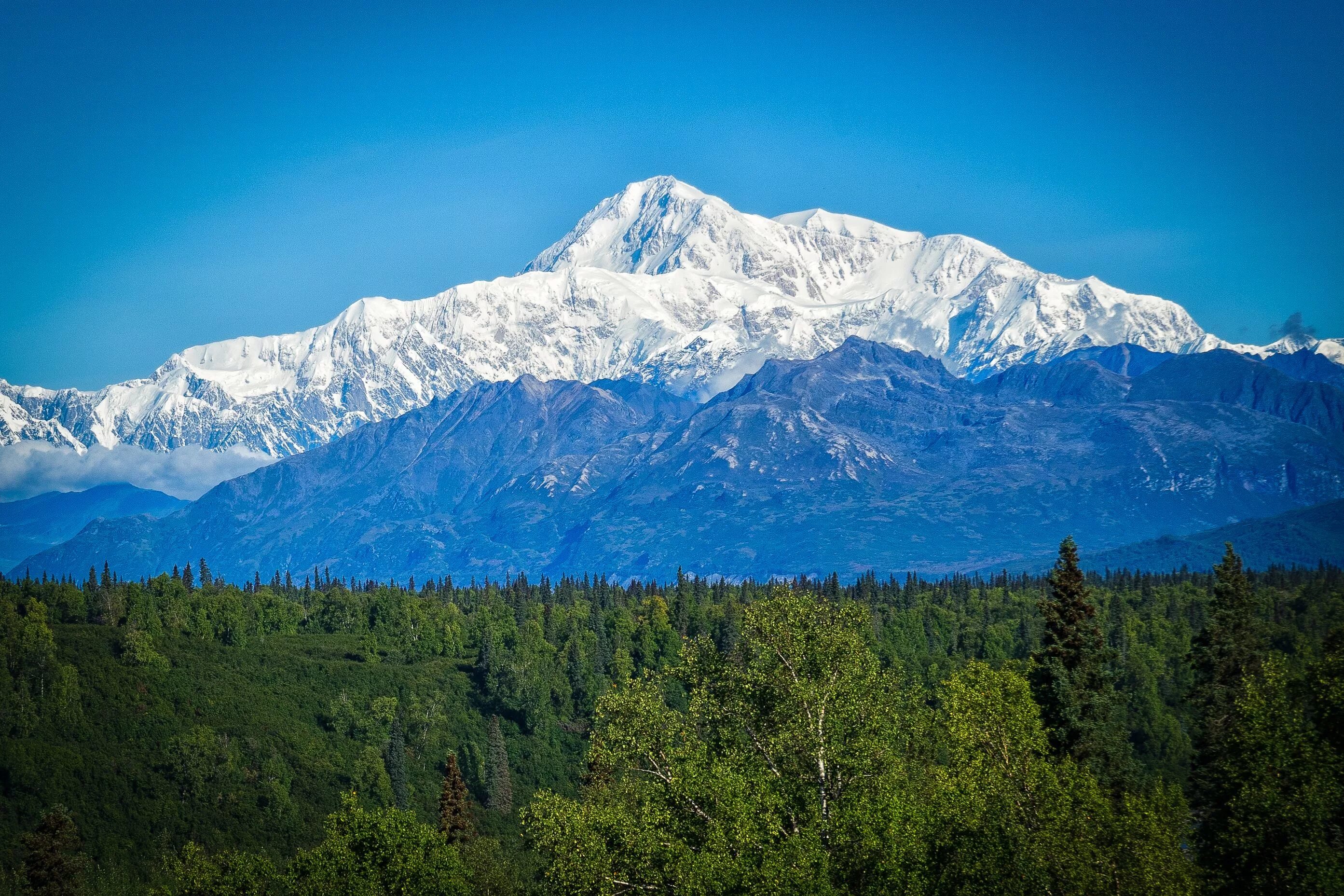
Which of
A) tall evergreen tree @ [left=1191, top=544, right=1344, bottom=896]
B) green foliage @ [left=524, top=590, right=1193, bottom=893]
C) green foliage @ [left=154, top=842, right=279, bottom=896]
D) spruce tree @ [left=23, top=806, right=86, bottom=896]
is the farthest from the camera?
spruce tree @ [left=23, top=806, right=86, bottom=896]

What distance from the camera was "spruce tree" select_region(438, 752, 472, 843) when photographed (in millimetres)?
84250

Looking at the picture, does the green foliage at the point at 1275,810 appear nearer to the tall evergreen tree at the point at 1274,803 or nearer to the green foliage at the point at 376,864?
the tall evergreen tree at the point at 1274,803

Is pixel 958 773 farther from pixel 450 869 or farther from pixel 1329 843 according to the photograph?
pixel 450 869

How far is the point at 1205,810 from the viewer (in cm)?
7012

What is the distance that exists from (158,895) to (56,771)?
98.0 metres

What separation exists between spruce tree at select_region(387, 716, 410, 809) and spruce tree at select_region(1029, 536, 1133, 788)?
421 ft

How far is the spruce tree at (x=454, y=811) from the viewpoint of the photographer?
276ft

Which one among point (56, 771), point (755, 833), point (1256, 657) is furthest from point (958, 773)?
point (56, 771)

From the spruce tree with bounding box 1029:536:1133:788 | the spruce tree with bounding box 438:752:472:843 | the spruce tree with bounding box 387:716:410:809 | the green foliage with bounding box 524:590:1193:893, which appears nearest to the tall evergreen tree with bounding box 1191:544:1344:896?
the green foliage with bounding box 524:590:1193:893

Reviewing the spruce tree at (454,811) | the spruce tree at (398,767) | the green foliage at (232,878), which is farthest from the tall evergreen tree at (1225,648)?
the spruce tree at (398,767)

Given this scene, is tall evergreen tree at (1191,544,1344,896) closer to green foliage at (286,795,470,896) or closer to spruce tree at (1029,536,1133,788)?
spruce tree at (1029,536,1133,788)

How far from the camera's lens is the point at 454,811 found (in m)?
84.9

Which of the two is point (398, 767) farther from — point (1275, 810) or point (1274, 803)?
point (1275, 810)

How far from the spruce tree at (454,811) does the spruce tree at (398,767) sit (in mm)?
92262
